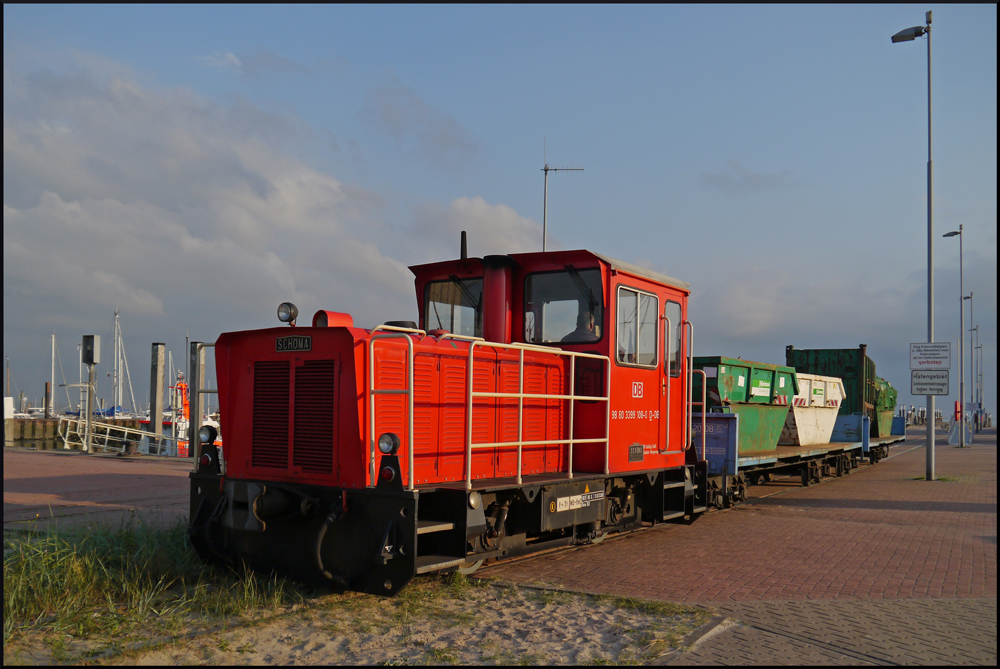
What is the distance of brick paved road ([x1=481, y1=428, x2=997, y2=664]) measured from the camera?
16.4ft

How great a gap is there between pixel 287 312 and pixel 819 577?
17.5 feet

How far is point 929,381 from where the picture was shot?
16.4m

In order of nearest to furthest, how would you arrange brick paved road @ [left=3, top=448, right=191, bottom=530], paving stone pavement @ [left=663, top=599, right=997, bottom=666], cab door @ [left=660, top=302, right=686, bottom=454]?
1. paving stone pavement @ [left=663, top=599, right=997, bottom=666]
2. cab door @ [left=660, top=302, right=686, bottom=454]
3. brick paved road @ [left=3, top=448, right=191, bottom=530]

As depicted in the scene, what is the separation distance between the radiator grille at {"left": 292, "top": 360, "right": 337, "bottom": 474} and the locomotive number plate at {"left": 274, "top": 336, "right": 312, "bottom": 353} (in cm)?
13

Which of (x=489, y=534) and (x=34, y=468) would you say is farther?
(x=34, y=468)

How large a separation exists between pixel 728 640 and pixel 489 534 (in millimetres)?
2218

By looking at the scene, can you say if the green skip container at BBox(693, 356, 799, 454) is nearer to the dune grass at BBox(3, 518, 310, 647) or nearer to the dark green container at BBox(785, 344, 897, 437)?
the dark green container at BBox(785, 344, 897, 437)

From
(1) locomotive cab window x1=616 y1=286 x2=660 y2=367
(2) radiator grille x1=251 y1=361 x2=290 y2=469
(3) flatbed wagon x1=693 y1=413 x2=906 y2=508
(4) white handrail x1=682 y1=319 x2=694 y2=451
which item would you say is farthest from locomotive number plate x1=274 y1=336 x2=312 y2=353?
(3) flatbed wagon x1=693 y1=413 x2=906 y2=508

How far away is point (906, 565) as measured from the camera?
24.7 ft

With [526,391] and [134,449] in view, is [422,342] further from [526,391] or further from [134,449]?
[134,449]

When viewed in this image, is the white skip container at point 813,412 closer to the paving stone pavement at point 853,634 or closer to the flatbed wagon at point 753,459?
the flatbed wagon at point 753,459

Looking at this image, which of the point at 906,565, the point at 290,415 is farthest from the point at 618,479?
the point at 290,415

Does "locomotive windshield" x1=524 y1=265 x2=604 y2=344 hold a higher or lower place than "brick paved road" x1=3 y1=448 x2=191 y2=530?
higher

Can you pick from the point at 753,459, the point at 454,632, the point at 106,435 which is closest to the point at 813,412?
the point at 753,459
